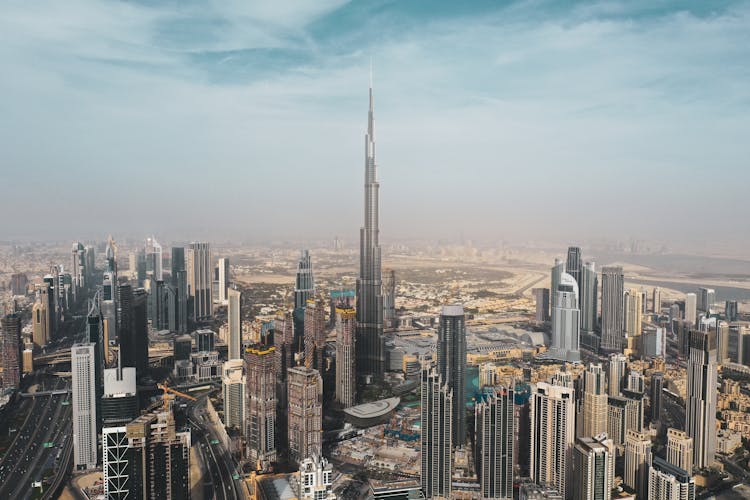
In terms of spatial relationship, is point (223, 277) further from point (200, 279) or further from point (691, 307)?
point (691, 307)

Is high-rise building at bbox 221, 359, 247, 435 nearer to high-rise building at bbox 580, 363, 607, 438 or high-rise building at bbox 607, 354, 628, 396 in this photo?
high-rise building at bbox 580, 363, 607, 438

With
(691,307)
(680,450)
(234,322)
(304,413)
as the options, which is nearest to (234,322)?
(234,322)

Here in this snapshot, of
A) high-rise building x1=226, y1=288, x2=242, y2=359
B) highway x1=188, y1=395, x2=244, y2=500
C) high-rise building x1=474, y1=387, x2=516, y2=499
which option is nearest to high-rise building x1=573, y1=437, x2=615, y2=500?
high-rise building x1=474, y1=387, x2=516, y2=499

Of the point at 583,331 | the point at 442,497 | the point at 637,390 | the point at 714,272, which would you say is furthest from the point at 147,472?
the point at 583,331

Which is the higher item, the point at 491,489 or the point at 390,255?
the point at 390,255

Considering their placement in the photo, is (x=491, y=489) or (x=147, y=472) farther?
(x=491, y=489)

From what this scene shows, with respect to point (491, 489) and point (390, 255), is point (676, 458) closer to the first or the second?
point (491, 489)
